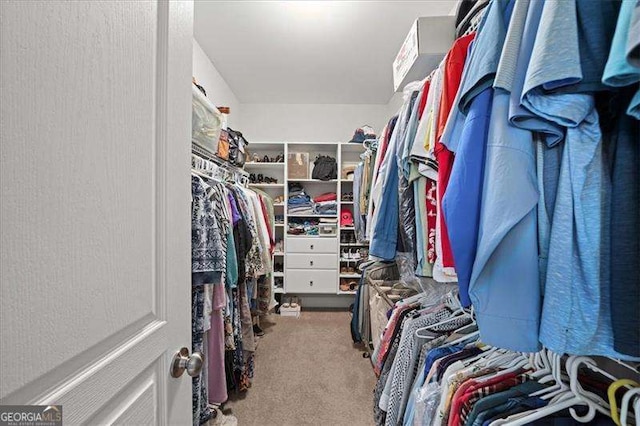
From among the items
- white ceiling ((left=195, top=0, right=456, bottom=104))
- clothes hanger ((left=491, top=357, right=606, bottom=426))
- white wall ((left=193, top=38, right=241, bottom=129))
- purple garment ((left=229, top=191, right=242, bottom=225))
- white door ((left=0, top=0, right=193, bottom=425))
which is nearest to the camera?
white door ((left=0, top=0, right=193, bottom=425))

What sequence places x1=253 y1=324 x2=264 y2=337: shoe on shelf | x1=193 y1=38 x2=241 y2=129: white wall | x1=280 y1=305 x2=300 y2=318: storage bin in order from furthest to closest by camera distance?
1. x1=280 y1=305 x2=300 y2=318: storage bin
2. x1=253 y1=324 x2=264 y2=337: shoe on shelf
3. x1=193 y1=38 x2=241 y2=129: white wall

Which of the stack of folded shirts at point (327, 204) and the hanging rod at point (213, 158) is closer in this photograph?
the hanging rod at point (213, 158)

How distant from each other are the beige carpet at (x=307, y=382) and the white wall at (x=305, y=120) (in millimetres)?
2322

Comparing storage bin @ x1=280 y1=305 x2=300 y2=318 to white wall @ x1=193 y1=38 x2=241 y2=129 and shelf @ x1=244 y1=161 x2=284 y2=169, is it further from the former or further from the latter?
white wall @ x1=193 y1=38 x2=241 y2=129

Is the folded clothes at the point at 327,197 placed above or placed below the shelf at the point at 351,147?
below

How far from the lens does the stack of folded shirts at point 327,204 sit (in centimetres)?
342

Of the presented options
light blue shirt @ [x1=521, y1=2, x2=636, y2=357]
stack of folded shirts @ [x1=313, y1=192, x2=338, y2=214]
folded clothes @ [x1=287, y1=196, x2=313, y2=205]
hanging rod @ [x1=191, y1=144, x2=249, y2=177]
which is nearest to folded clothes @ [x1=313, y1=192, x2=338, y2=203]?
stack of folded shirts @ [x1=313, y1=192, x2=338, y2=214]

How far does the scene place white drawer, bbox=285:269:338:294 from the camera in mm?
A: 3334

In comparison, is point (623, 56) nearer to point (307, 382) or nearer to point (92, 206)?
point (92, 206)

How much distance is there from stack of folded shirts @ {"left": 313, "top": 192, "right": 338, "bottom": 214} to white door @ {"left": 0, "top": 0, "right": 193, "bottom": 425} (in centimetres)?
278

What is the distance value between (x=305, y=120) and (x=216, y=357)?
2.88 m

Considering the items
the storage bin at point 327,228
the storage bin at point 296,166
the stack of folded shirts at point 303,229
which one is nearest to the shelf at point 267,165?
the storage bin at point 296,166

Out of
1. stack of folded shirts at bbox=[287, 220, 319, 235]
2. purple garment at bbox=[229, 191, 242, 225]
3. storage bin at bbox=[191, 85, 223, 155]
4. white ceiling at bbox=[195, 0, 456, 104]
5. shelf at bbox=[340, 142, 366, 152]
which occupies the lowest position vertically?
stack of folded shirts at bbox=[287, 220, 319, 235]

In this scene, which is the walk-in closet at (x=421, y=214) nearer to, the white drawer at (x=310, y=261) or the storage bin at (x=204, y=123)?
the storage bin at (x=204, y=123)
